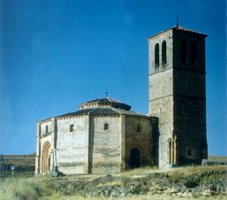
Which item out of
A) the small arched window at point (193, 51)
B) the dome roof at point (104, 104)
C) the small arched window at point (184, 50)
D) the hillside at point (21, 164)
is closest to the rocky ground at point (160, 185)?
the dome roof at point (104, 104)

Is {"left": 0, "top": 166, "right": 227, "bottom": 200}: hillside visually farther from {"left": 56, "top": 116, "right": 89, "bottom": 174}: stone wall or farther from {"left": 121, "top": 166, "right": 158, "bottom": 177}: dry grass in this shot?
{"left": 56, "top": 116, "right": 89, "bottom": 174}: stone wall

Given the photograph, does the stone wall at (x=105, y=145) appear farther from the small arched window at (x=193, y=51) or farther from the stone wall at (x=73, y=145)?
the small arched window at (x=193, y=51)

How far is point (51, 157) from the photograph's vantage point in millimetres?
43250

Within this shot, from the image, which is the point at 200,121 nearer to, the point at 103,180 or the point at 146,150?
the point at 146,150

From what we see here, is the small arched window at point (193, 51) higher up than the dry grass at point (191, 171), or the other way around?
the small arched window at point (193, 51)

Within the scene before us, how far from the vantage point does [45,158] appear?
150 feet

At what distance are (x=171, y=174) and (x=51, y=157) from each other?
49.9 feet

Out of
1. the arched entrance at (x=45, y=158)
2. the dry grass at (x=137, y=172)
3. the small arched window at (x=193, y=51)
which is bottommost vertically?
the dry grass at (x=137, y=172)

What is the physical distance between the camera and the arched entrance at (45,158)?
4516 centimetres

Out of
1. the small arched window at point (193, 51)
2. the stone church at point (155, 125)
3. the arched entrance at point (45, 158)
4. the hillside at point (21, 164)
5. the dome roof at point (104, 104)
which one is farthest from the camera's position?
the hillside at point (21, 164)

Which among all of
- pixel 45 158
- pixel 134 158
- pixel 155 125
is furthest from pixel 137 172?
pixel 45 158

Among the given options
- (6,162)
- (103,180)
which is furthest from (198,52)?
(6,162)

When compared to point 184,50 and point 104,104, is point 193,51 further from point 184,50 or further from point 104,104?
point 104,104

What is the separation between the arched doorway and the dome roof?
14.3ft
